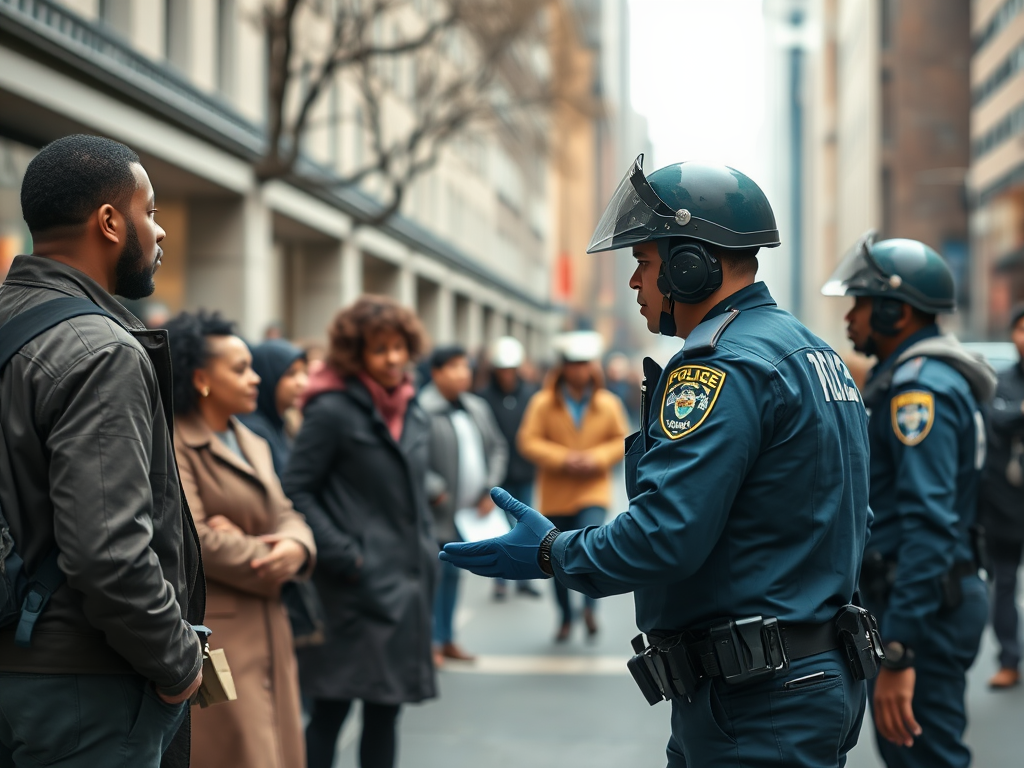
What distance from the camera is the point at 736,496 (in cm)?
274

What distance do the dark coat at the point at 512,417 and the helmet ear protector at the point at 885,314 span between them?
727cm

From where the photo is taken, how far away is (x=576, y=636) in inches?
357

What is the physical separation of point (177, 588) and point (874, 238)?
3007 mm

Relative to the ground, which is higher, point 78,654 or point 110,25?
point 110,25

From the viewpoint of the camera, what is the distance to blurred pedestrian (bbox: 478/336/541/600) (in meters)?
11.6

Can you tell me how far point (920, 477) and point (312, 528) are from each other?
7.64ft

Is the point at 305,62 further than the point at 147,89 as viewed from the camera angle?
Yes

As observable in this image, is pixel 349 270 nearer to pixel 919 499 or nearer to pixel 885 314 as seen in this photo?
pixel 885 314

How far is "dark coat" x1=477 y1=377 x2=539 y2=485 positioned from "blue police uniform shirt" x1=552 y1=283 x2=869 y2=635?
28.6 ft

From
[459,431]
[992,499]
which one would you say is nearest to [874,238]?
[992,499]

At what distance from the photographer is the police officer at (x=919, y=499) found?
3914mm

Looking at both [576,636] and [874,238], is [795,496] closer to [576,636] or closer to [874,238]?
[874,238]

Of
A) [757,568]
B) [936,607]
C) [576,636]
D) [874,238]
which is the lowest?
[576,636]

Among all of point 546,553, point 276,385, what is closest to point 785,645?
point 546,553
